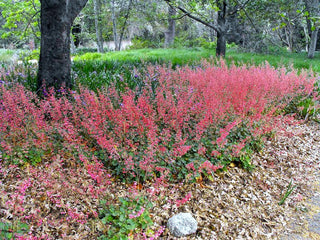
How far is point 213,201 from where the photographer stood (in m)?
2.99

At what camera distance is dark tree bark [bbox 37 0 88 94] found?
4.39 m

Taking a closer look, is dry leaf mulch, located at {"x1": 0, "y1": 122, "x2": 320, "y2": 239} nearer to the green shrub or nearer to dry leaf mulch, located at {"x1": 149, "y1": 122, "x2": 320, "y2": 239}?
dry leaf mulch, located at {"x1": 149, "y1": 122, "x2": 320, "y2": 239}

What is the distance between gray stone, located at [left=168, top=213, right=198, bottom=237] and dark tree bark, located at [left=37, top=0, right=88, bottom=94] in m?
3.13

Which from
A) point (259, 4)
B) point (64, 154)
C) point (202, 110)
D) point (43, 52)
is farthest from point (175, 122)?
point (259, 4)

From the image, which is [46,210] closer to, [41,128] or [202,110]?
[41,128]

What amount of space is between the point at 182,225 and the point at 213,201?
2.17ft

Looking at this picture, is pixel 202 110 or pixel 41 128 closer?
pixel 41 128

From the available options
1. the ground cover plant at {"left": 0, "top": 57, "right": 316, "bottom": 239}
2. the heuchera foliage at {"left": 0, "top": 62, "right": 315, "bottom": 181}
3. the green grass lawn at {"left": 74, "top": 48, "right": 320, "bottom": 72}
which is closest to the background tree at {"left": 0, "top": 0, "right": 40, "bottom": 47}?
the green grass lawn at {"left": 74, "top": 48, "right": 320, "bottom": 72}

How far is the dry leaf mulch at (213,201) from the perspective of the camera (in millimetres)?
2371

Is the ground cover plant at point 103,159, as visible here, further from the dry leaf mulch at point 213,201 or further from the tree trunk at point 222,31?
the tree trunk at point 222,31

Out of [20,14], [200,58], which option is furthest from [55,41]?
[200,58]

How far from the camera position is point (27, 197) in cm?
258

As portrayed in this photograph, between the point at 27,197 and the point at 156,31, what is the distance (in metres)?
24.7

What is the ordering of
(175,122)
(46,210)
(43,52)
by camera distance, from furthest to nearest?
(43,52) → (175,122) → (46,210)
